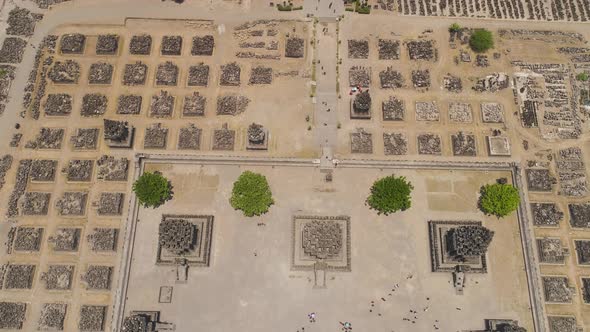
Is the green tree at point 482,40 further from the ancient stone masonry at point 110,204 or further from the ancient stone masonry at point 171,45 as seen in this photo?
the ancient stone masonry at point 110,204

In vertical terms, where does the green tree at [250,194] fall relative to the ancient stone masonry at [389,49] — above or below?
below

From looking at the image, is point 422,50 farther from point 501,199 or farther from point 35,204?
point 35,204

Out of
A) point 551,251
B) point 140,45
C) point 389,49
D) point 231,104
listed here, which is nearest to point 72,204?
point 231,104

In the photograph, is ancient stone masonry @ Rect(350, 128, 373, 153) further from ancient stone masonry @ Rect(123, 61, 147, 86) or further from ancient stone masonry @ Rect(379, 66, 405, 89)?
ancient stone masonry @ Rect(123, 61, 147, 86)

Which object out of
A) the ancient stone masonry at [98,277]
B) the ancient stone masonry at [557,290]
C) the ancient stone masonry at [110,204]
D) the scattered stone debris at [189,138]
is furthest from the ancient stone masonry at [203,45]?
the ancient stone masonry at [557,290]

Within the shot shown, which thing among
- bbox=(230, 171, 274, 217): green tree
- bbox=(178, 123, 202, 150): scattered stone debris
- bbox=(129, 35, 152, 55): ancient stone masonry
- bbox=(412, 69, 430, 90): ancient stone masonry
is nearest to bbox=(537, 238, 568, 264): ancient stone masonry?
bbox=(412, 69, 430, 90): ancient stone masonry
